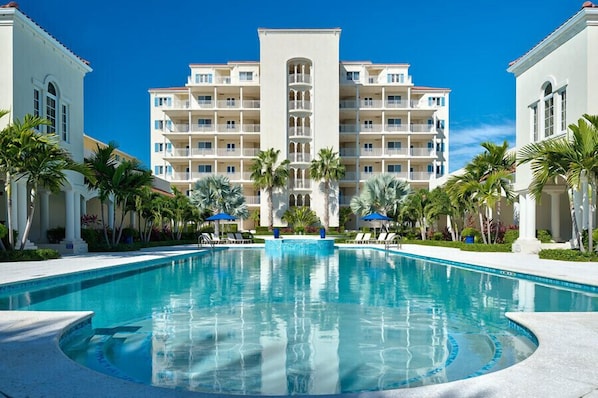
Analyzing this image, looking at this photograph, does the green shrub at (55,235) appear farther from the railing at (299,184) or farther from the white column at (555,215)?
the railing at (299,184)

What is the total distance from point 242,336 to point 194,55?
47.4m

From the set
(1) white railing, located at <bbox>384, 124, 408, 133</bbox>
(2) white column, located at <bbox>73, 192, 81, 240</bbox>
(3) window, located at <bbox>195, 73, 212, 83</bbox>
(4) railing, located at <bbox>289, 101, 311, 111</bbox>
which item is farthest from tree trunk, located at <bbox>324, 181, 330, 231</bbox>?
(2) white column, located at <bbox>73, 192, 81, 240</bbox>

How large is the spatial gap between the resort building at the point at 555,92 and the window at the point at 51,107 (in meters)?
19.1

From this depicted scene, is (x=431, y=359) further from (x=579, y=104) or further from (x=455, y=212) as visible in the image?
(x=455, y=212)

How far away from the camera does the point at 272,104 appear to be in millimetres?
42844

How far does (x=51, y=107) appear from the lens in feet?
58.9

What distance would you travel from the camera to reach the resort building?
591 inches

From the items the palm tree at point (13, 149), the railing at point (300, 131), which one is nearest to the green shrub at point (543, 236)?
the palm tree at point (13, 149)

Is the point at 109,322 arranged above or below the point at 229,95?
below

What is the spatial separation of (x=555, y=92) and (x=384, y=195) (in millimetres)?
18554

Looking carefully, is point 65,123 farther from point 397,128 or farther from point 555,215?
point 397,128

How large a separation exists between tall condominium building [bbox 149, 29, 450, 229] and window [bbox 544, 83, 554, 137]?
84.3 ft

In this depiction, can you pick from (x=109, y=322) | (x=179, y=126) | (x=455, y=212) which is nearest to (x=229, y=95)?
(x=179, y=126)

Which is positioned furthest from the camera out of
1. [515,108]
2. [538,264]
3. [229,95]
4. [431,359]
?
[229,95]
